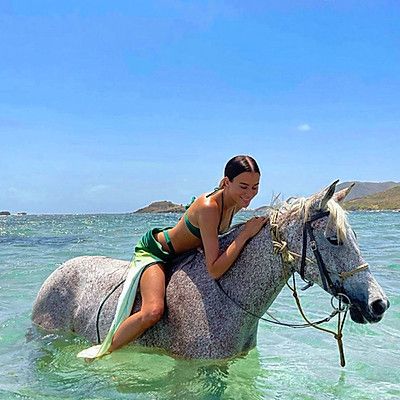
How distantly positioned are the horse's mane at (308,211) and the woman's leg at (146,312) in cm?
122

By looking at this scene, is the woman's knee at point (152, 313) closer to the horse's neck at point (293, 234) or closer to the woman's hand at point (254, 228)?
the woman's hand at point (254, 228)

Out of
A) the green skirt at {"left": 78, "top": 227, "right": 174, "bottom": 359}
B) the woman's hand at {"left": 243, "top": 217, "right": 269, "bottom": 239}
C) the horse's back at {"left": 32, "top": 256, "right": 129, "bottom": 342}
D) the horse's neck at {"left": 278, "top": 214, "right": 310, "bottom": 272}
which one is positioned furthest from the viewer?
the horse's back at {"left": 32, "top": 256, "right": 129, "bottom": 342}

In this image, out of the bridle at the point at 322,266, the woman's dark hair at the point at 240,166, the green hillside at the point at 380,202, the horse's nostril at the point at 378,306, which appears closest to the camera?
the horse's nostril at the point at 378,306

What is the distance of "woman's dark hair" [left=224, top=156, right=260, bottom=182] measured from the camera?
14.6ft

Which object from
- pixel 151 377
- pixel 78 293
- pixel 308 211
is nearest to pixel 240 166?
pixel 308 211

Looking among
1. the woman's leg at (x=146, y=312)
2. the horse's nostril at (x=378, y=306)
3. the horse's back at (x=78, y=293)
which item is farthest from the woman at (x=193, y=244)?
the horse's nostril at (x=378, y=306)

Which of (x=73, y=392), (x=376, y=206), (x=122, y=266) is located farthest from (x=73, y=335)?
(x=376, y=206)

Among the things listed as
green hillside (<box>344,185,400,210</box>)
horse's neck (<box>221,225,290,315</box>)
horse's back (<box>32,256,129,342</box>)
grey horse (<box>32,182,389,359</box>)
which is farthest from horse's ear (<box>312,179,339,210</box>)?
green hillside (<box>344,185,400,210</box>)

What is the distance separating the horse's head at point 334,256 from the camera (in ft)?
12.8

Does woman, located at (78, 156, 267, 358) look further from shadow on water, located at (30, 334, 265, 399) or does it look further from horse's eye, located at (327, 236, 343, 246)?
horse's eye, located at (327, 236, 343, 246)

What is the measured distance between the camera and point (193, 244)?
4.96m

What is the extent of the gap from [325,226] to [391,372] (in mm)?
2010

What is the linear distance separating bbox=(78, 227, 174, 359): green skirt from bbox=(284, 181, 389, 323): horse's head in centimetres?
131

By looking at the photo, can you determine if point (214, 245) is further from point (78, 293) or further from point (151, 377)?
point (78, 293)
